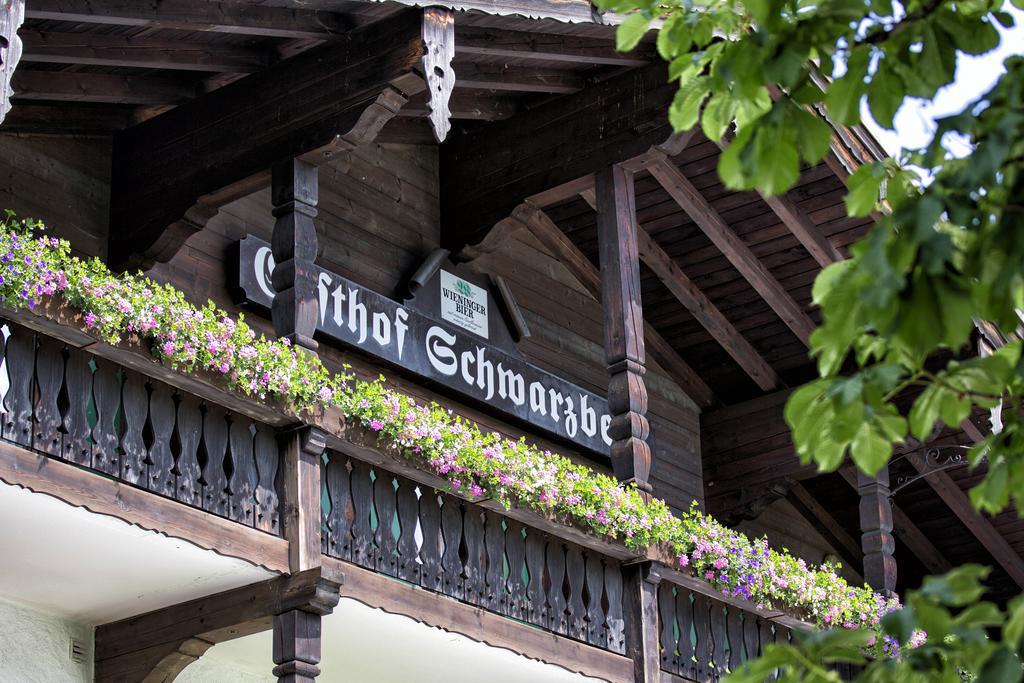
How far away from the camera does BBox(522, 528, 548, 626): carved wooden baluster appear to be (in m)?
11.1

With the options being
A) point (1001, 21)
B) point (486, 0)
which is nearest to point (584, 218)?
point (486, 0)

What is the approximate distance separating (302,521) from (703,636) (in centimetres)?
390

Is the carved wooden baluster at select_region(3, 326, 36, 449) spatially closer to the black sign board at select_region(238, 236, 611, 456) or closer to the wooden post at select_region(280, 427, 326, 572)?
the wooden post at select_region(280, 427, 326, 572)

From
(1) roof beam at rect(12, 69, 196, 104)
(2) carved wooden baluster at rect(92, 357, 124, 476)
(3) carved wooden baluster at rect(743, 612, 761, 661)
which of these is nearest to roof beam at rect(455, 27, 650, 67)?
(1) roof beam at rect(12, 69, 196, 104)

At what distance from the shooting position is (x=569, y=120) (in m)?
13.2

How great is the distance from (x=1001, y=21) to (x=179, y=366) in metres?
5.72

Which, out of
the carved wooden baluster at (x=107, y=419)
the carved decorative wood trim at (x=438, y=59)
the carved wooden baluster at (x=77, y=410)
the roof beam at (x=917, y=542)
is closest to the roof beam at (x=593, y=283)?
the roof beam at (x=917, y=542)

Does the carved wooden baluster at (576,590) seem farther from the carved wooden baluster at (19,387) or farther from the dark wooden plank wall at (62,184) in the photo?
the carved wooden baluster at (19,387)

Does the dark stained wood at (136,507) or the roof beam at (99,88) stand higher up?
the roof beam at (99,88)

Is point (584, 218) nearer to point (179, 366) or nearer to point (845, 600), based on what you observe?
point (845, 600)

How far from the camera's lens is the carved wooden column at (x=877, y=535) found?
47.9ft

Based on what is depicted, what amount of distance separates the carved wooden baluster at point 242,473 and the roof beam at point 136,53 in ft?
9.01

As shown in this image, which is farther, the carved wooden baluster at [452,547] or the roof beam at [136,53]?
the roof beam at [136,53]

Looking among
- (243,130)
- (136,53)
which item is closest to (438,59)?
(243,130)
